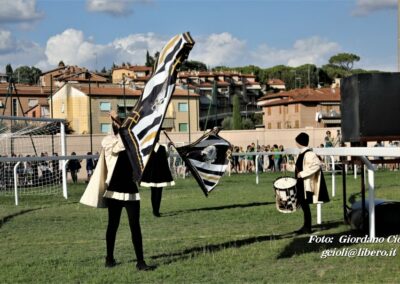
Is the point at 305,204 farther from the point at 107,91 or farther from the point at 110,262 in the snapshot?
the point at 107,91

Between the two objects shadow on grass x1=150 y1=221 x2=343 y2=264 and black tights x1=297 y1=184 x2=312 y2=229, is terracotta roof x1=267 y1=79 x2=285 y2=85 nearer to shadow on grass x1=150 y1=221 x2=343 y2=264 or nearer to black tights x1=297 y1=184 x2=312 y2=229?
black tights x1=297 y1=184 x2=312 y2=229

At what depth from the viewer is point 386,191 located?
1848 cm

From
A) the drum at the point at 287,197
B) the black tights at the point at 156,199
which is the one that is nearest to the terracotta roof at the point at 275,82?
the black tights at the point at 156,199

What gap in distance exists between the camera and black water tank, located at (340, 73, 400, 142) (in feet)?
33.5

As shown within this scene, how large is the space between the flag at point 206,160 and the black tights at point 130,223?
1.64 m

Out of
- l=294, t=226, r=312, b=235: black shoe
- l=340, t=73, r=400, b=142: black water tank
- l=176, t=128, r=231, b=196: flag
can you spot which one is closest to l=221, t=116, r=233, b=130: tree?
l=176, t=128, r=231, b=196: flag

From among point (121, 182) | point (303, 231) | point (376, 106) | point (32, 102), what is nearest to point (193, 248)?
point (121, 182)

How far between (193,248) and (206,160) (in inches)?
66.0

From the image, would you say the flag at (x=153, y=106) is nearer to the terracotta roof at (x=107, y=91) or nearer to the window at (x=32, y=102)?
the terracotta roof at (x=107, y=91)

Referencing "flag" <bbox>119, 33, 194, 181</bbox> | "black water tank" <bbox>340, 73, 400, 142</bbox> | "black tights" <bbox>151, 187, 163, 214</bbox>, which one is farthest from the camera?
"black tights" <bbox>151, 187, 163, 214</bbox>

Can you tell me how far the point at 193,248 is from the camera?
9.56 meters

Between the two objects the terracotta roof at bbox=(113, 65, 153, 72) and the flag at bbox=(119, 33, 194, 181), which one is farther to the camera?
the terracotta roof at bbox=(113, 65, 153, 72)

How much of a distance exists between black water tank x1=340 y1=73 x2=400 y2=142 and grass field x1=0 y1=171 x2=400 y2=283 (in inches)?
65.3

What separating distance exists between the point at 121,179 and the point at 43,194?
14694mm
